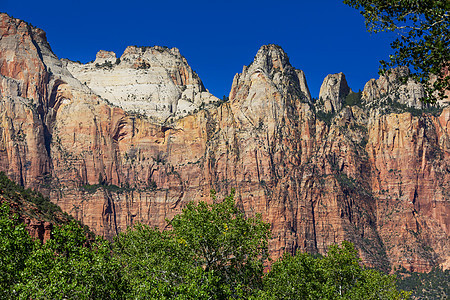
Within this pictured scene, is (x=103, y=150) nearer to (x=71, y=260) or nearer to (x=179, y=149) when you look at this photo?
(x=179, y=149)

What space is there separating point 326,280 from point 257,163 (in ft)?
400

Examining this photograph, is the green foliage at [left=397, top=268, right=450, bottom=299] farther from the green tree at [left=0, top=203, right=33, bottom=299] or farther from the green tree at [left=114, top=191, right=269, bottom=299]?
the green tree at [left=0, top=203, right=33, bottom=299]

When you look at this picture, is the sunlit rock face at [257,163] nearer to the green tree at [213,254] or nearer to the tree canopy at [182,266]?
the tree canopy at [182,266]

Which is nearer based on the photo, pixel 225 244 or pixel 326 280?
pixel 225 244

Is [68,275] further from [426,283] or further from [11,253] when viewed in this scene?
[426,283]

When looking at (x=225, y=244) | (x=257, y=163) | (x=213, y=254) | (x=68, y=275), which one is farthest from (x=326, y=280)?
(x=257, y=163)

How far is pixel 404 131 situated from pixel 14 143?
113 meters

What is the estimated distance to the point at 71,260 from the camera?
36.3 m

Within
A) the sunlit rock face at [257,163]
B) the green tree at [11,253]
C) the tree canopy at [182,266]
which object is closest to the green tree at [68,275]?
the tree canopy at [182,266]

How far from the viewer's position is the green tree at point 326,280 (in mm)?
53125

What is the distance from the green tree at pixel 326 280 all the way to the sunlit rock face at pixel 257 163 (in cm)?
10450

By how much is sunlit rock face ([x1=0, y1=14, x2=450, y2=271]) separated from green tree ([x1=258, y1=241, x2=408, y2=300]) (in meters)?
105

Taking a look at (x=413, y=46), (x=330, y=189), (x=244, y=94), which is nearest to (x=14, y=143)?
(x=244, y=94)

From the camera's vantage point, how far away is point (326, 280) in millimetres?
A: 60094
